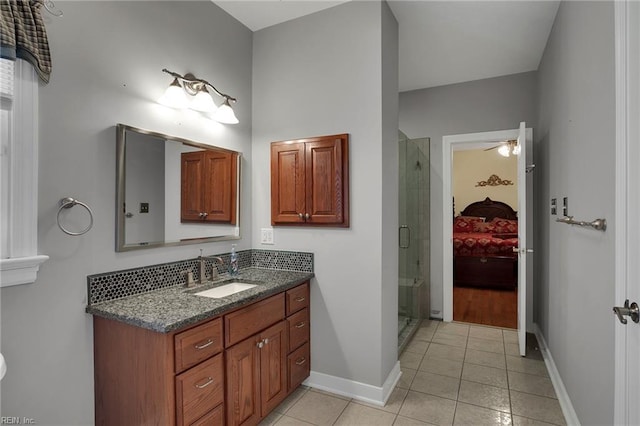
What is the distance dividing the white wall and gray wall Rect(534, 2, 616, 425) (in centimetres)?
515

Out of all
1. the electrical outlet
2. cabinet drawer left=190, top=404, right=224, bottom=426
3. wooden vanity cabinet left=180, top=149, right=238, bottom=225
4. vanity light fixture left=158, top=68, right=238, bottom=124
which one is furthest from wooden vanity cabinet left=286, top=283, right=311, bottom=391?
vanity light fixture left=158, top=68, right=238, bottom=124

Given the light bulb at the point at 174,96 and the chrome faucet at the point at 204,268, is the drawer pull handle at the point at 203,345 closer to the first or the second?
the chrome faucet at the point at 204,268

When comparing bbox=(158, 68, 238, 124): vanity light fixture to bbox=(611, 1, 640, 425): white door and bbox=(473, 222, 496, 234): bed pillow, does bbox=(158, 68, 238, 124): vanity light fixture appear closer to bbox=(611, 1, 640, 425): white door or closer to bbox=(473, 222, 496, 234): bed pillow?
bbox=(611, 1, 640, 425): white door

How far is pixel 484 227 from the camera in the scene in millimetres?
6738

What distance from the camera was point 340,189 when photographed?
2242 millimetres

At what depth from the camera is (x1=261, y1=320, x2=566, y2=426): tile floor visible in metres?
2.02

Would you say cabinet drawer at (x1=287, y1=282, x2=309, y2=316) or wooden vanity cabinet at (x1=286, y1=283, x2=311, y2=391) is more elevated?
cabinet drawer at (x1=287, y1=282, x2=309, y2=316)

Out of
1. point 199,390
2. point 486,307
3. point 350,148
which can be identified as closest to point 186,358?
point 199,390

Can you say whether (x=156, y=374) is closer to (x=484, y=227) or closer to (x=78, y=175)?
(x=78, y=175)

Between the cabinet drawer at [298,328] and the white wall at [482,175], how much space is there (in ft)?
21.3

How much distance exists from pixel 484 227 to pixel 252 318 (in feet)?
20.3

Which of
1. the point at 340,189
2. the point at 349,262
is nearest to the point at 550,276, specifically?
the point at 349,262

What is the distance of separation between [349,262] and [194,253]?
1037mm

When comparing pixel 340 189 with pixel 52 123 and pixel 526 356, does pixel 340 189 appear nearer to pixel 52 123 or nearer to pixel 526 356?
pixel 52 123
